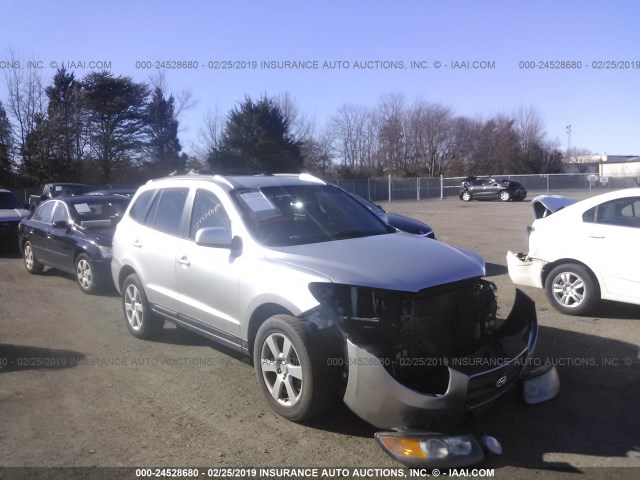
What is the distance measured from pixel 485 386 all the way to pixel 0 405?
393 cm

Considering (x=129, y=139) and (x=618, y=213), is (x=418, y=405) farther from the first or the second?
(x=129, y=139)

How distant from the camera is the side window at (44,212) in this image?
10.8 metres

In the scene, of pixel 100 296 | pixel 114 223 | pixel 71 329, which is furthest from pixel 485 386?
pixel 114 223

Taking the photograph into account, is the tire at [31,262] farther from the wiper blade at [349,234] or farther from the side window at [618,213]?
the side window at [618,213]

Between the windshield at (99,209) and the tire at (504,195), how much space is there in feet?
98.2

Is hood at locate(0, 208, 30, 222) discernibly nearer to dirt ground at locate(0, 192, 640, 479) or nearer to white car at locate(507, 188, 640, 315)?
dirt ground at locate(0, 192, 640, 479)

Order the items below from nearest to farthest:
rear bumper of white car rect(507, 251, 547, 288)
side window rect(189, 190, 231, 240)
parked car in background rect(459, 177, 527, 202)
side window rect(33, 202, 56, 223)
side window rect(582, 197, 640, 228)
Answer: side window rect(189, 190, 231, 240) → side window rect(582, 197, 640, 228) → rear bumper of white car rect(507, 251, 547, 288) → side window rect(33, 202, 56, 223) → parked car in background rect(459, 177, 527, 202)

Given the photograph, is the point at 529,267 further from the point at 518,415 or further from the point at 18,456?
the point at 18,456

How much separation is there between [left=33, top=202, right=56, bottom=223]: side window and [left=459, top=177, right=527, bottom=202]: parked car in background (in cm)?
3054

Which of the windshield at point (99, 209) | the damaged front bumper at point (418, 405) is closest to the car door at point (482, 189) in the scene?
the windshield at point (99, 209)

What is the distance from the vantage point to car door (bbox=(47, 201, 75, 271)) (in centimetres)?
963

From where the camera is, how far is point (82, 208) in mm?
10141

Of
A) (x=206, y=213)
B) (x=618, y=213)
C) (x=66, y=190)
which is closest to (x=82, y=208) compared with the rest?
(x=206, y=213)

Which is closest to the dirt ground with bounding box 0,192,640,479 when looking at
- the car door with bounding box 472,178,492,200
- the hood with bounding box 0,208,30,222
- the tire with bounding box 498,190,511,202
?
the hood with bounding box 0,208,30,222
